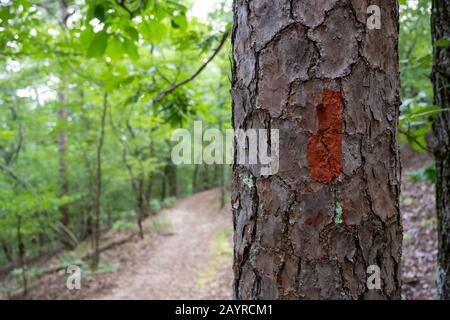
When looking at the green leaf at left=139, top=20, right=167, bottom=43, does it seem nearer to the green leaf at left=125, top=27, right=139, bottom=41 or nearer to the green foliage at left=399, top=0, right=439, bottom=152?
the green leaf at left=125, top=27, right=139, bottom=41

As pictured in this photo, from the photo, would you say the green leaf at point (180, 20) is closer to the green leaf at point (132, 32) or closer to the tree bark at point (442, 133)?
the green leaf at point (132, 32)

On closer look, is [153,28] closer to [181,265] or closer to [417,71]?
[417,71]

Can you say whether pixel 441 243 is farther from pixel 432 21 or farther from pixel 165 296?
pixel 165 296

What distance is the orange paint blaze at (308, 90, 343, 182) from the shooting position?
3.06 ft

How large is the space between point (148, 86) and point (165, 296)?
5.43 meters

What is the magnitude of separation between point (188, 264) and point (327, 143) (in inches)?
340

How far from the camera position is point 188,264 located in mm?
8922

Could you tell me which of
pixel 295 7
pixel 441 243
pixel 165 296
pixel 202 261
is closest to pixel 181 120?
pixel 295 7

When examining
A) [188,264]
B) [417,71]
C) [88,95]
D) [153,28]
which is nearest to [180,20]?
[153,28]

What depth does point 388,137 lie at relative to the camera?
996 mm

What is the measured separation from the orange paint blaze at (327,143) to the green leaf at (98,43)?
1642mm

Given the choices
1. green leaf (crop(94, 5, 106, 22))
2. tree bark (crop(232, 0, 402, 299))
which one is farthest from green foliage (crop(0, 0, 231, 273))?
tree bark (crop(232, 0, 402, 299))

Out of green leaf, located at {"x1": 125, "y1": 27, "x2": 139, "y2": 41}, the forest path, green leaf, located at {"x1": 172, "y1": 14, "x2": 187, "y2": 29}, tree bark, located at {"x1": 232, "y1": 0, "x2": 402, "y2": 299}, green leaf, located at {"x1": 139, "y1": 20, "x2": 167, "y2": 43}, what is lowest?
the forest path

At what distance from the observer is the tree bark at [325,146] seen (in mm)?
933
